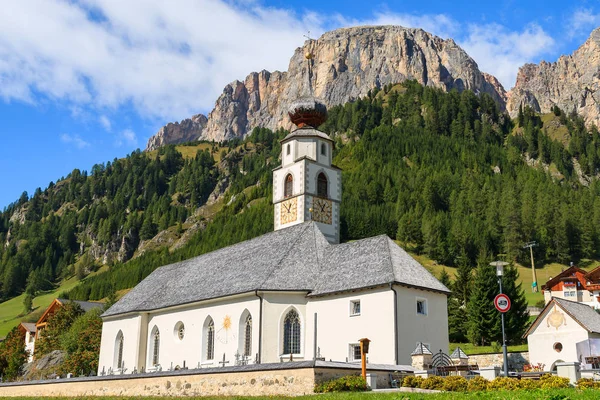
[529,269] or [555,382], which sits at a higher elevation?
[529,269]

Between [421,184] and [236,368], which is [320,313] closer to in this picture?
[236,368]

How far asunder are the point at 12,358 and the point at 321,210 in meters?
46.0

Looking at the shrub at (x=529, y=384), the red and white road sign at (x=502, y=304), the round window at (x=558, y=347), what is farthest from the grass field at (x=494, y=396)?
the round window at (x=558, y=347)

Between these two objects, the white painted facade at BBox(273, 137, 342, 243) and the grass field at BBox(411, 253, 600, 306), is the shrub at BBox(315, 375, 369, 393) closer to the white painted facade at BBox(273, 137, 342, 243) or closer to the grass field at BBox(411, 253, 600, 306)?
the white painted facade at BBox(273, 137, 342, 243)

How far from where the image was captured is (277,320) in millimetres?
33688

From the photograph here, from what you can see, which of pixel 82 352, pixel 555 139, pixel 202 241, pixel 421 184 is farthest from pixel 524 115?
pixel 82 352

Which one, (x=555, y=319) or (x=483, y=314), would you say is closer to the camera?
(x=555, y=319)

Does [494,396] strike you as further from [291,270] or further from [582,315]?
[582,315]

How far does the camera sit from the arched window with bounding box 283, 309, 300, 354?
3369 centimetres

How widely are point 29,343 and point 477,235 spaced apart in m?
74.5

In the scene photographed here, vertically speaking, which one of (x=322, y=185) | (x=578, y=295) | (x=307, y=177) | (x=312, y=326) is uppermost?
→ (x=307, y=177)

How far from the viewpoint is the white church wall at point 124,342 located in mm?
42519

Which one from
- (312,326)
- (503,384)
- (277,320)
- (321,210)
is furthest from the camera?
(321,210)

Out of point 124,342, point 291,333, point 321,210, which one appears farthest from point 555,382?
point 124,342
